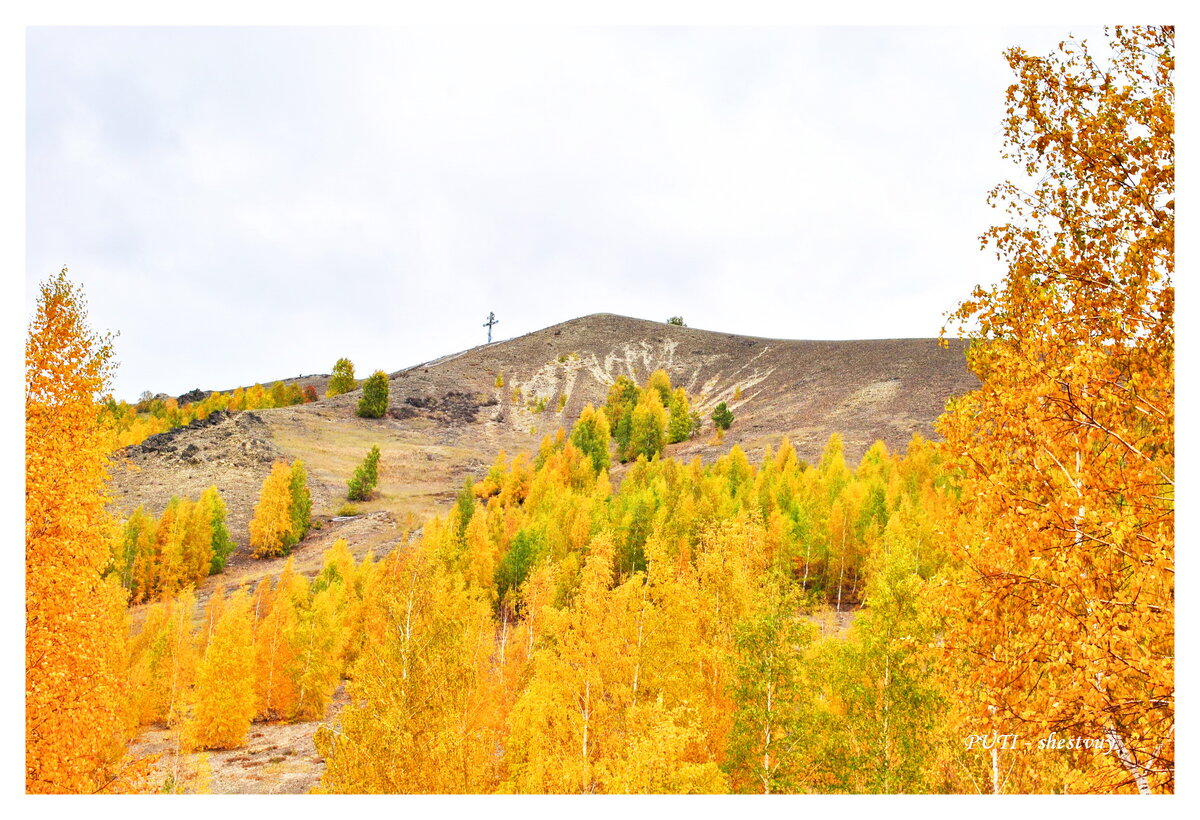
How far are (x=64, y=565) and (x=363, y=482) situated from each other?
180 ft

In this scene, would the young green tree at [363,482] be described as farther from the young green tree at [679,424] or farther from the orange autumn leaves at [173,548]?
the young green tree at [679,424]

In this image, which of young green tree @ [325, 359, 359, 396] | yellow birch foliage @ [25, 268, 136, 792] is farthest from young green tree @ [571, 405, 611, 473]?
yellow birch foliage @ [25, 268, 136, 792]

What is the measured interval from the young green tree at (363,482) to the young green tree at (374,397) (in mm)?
21396

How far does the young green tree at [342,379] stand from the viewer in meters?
88.7

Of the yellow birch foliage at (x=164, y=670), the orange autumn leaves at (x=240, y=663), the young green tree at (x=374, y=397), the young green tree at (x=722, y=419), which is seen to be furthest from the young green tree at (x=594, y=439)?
the yellow birch foliage at (x=164, y=670)

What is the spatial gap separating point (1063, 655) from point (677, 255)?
23.2m

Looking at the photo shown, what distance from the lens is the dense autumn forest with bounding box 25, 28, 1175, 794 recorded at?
16.4 ft

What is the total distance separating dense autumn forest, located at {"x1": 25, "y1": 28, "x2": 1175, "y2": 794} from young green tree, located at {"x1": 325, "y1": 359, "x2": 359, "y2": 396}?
62811 mm

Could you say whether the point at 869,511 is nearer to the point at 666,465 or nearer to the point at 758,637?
the point at 666,465

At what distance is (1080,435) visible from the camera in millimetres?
5266

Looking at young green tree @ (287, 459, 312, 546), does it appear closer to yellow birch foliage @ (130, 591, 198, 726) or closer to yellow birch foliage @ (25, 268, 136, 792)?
yellow birch foliage @ (130, 591, 198, 726)

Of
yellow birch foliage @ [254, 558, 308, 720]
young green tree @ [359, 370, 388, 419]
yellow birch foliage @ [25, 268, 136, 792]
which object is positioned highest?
young green tree @ [359, 370, 388, 419]

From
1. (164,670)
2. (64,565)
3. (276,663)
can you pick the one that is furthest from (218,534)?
(64,565)

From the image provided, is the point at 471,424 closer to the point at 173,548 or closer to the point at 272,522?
the point at 272,522
